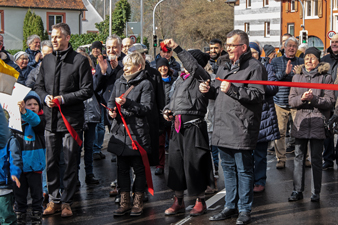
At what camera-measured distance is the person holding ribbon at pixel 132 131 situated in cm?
614

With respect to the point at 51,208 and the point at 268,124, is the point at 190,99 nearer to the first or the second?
the point at 268,124

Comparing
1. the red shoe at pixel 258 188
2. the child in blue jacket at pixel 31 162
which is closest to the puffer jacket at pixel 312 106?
the red shoe at pixel 258 188

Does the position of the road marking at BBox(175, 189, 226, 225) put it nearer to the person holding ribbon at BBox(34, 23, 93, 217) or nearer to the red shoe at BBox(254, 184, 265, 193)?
the red shoe at BBox(254, 184, 265, 193)

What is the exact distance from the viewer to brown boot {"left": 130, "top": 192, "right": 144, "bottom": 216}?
6.11 meters

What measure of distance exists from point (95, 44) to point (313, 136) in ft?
15.4

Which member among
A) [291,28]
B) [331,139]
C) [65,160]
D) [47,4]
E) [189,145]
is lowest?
[331,139]

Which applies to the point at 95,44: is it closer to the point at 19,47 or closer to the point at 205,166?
the point at 205,166

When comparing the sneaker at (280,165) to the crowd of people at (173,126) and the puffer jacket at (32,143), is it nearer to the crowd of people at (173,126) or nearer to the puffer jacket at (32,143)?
the crowd of people at (173,126)

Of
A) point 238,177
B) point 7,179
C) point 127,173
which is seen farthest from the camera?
point 127,173

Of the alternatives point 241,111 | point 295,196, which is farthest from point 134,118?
point 295,196

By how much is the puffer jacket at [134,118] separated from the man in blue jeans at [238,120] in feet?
2.80

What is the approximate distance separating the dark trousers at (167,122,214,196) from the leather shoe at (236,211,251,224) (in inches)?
23.1

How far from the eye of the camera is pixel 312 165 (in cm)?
680

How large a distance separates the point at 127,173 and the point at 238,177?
1426 millimetres
